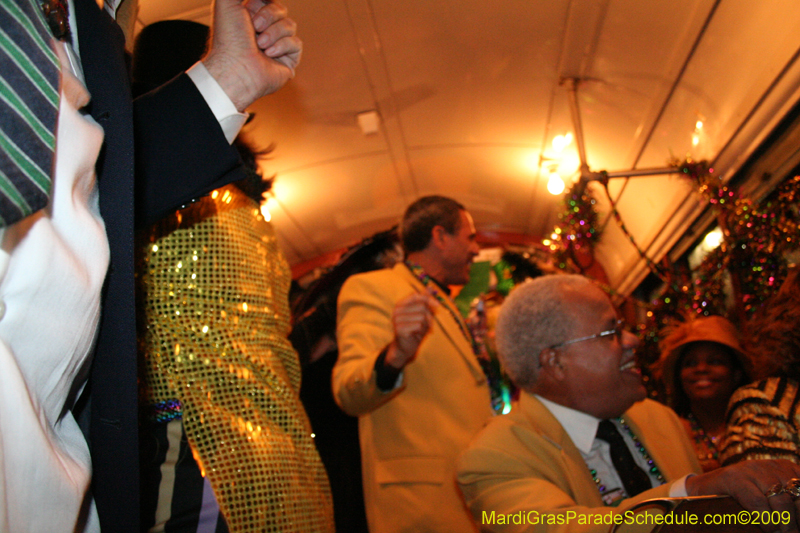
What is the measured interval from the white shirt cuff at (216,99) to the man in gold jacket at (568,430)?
932 mm

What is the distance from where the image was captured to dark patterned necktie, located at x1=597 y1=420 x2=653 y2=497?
1537 millimetres

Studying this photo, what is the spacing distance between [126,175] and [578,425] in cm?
138

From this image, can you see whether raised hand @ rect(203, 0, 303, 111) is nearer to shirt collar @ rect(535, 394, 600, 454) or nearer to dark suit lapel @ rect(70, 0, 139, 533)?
dark suit lapel @ rect(70, 0, 139, 533)

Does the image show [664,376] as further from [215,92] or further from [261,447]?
[215,92]

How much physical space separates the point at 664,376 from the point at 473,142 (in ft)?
7.63

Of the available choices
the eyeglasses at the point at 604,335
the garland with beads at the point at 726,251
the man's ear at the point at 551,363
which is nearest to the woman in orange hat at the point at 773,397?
the garland with beads at the point at 726,251

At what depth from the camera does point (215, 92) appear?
912 millimetres

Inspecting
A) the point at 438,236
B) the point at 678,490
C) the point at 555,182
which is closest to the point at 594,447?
the point at 678,490

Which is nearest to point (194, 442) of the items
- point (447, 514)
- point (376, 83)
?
point (447, 514)

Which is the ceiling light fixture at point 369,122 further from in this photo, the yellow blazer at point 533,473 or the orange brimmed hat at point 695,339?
the yellow blazer at point 533,473

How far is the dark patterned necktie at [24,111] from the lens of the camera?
0.47m

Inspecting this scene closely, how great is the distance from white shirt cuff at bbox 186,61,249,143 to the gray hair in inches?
45.3

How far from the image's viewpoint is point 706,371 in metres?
2.81

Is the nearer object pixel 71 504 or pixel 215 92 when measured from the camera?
pixel 71 504
